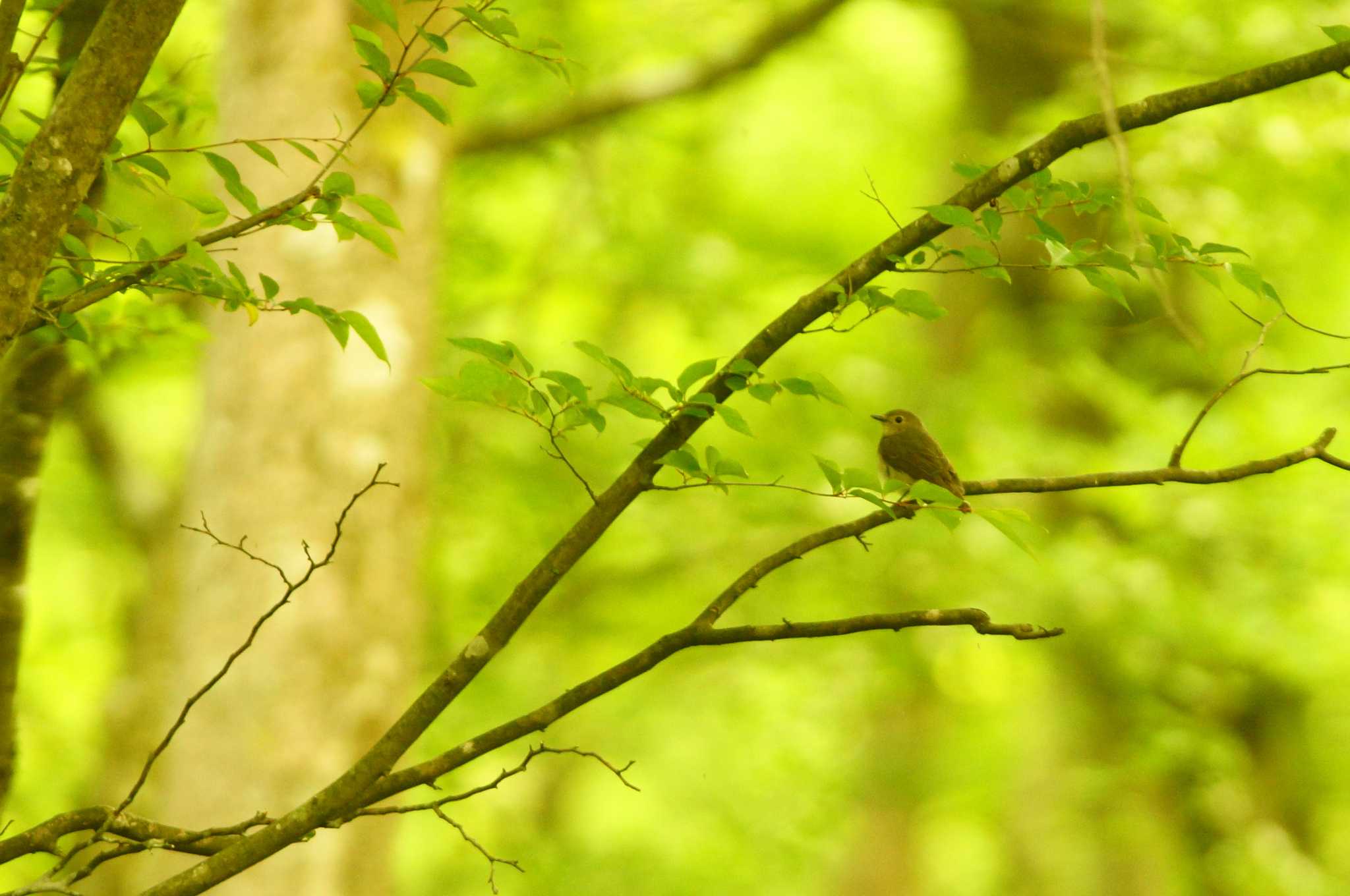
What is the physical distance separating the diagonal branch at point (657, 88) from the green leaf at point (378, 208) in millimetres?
5780

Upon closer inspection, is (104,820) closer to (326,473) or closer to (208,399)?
(326,473)

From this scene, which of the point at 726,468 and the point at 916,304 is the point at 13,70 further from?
the point at 916,304

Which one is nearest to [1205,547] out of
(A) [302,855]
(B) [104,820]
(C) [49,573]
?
(A) [302,855]

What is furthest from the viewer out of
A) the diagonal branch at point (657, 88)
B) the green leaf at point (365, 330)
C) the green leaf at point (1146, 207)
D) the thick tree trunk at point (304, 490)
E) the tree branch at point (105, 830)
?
the diagonal branch at point (657, 88)

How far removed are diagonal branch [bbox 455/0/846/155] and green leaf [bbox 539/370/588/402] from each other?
6088 millimetres

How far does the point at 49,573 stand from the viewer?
16422mm

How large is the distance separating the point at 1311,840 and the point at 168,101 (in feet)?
33.1

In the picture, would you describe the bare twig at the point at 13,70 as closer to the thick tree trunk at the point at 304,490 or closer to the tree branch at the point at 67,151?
the tree branch at the point at 67,151

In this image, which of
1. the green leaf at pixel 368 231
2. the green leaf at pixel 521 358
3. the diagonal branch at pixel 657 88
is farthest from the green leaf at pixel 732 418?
the diagonal branch at pixel 657 88

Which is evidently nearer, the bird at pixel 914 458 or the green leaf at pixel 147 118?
the green leaf at pixel 147 118

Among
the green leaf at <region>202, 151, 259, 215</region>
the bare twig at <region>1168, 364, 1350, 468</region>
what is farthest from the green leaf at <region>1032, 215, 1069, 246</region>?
the green leaf at <region>202, 151, 259, 215</region>

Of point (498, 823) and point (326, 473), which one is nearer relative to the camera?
point (326, 473)

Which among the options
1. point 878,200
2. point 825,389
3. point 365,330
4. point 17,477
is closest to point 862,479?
point 825,389

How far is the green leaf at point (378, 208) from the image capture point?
195cm
